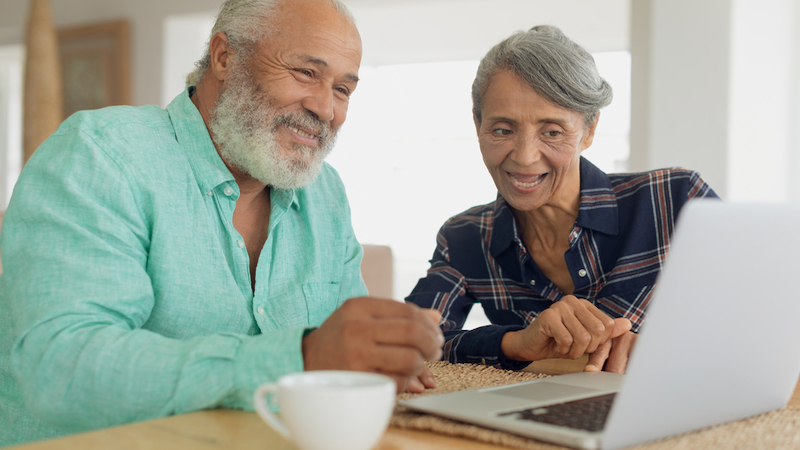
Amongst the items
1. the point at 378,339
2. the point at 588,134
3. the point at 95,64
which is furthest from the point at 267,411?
the point at 95,64

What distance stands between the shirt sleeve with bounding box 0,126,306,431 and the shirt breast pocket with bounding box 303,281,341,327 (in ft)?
1.15

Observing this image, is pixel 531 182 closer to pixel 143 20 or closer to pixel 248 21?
pixel 248 21

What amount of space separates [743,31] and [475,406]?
8.93ft

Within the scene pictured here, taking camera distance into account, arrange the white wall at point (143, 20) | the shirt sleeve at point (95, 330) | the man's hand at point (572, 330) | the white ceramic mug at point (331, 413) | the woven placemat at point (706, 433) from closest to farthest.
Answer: the white ceramic mug at point (331, 413) → the woven placemat at point (706, 433) → the shirt sleeve at point (95, 330) → the man's hand at point (572, 330) → the white wall at point (143, 20)

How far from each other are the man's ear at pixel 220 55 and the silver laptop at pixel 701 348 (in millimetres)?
855

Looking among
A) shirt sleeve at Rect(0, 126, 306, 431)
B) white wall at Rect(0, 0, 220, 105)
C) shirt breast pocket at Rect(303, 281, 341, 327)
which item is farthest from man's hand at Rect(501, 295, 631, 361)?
white wall at Rect(0, 0, 220, 105)

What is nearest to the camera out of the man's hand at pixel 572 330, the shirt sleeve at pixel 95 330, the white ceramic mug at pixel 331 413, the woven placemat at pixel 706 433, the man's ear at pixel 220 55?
the white ceramic mug at pixel 331 413

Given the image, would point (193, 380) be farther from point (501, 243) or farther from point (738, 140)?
point (738, 140)

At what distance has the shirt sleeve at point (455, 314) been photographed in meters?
1.25

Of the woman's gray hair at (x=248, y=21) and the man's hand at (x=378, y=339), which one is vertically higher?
the woman's gray hair at (x=248, y=21)

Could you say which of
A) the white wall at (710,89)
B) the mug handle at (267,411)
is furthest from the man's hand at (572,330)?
the white wall at (710,89)

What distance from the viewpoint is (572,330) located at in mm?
1088

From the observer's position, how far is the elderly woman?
144 centimetres

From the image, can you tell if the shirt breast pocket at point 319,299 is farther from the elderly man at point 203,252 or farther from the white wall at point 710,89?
the white wall at point 710,89
